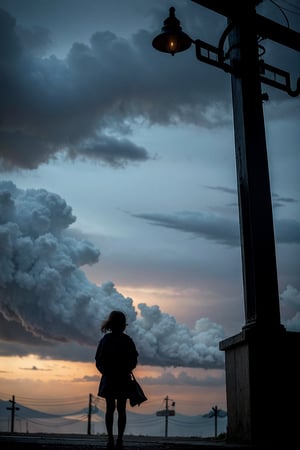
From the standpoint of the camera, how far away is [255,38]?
6648 millimetres

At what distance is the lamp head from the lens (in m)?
6.17

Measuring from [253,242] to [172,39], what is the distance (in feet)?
8.41

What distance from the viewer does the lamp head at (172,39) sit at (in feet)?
20.2

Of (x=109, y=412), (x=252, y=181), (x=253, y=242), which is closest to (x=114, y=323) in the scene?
(x=109, y=412)

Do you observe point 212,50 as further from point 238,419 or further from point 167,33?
point 238,419

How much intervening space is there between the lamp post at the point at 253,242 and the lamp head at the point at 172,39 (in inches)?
0.4

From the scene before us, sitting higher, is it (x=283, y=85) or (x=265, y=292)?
(x=283, y=85)

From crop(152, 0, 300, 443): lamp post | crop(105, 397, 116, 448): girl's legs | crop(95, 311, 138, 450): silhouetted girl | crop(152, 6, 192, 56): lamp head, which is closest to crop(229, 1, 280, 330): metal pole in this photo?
crop(152, 0, 300, 443): lamp post

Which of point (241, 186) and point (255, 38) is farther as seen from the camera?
point (255, 38)

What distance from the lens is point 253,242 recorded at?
582cm

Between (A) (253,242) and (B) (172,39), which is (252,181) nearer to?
(A) (253,242)

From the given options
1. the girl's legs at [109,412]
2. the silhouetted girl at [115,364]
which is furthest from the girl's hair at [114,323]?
the girl's legs at [109,412]

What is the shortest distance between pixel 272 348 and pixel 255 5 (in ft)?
14.2

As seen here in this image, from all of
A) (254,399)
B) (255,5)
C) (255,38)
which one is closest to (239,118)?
(255,38)
